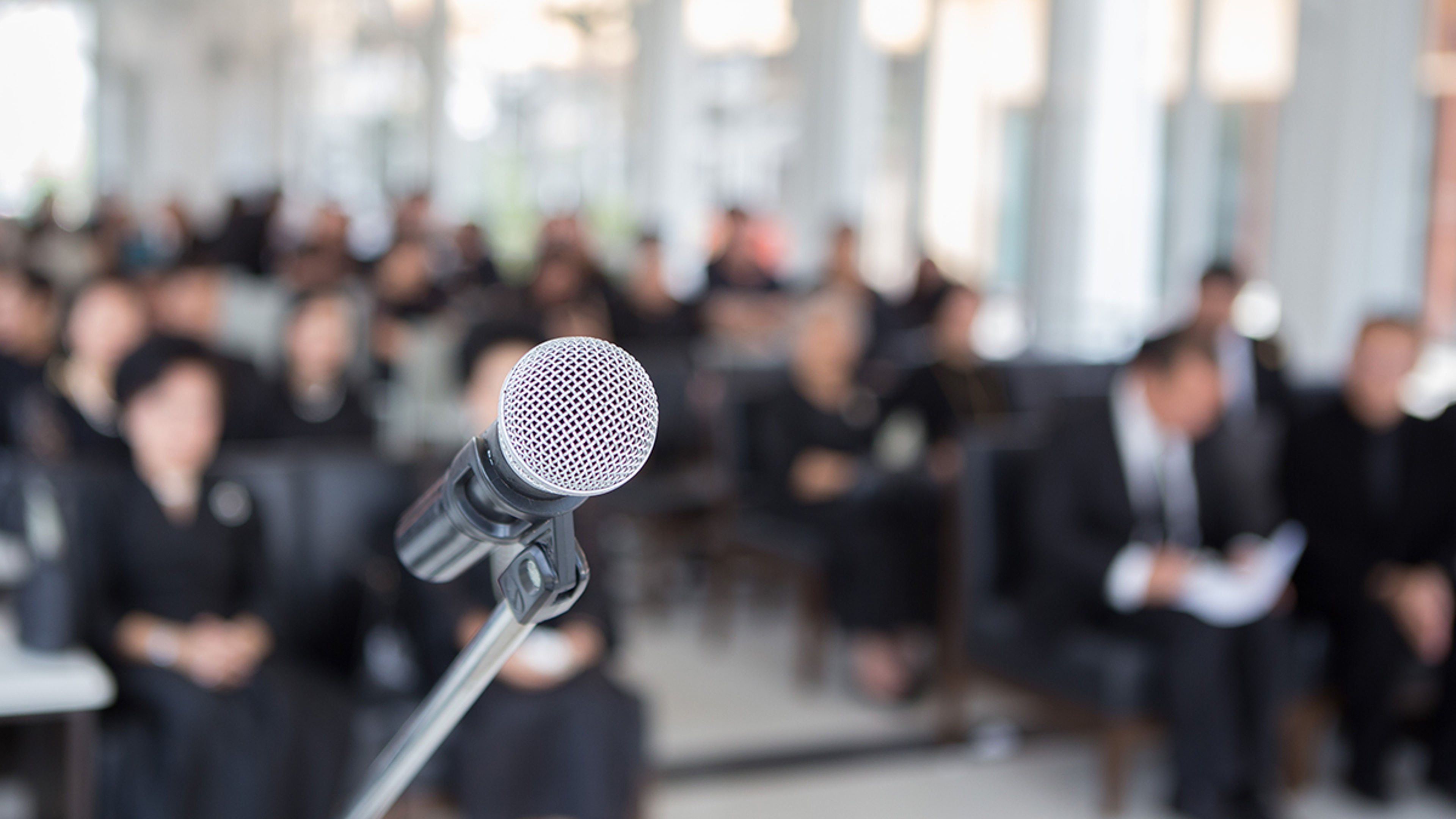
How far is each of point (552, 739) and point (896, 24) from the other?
796 cm

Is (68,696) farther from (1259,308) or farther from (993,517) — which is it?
(1259,308)

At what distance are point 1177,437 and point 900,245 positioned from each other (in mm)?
6167

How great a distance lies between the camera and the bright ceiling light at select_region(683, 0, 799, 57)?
37.8 ft

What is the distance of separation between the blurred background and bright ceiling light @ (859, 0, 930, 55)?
48 mm

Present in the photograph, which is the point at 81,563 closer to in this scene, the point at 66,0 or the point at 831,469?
the point at 831,469

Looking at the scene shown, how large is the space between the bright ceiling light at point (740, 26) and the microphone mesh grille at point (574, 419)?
10.7 meters

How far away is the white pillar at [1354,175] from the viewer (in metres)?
6.02

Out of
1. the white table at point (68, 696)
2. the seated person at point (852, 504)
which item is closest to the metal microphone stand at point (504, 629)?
the white table at point (68, 696)

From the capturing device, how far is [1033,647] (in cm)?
411

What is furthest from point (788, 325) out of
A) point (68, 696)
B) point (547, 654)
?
point (68, 696)

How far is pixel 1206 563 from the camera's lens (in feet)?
12.9

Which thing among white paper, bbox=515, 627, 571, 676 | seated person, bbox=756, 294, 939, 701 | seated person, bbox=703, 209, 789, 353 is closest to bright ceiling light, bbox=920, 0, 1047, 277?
seated person, bbox=703, 209, 789, 353

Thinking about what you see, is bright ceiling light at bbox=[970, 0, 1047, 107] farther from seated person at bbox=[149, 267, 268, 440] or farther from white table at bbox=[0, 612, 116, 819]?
white table at bbox=[0, 612, 116, 819]

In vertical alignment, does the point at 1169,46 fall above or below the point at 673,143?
above
